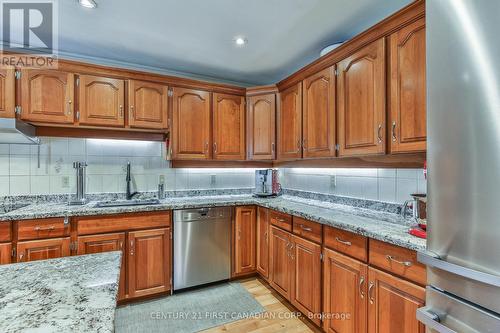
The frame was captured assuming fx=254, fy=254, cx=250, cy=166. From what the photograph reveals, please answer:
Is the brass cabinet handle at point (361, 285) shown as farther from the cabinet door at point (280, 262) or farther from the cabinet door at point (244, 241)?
the cabinet door at point (244, 241)

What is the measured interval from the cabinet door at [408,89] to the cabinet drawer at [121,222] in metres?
2.11

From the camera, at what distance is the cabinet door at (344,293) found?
1602 millimetres

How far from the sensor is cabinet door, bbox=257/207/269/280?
2719 mm

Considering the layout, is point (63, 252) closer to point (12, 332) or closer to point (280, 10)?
point (12, 332)

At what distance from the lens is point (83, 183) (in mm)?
2623

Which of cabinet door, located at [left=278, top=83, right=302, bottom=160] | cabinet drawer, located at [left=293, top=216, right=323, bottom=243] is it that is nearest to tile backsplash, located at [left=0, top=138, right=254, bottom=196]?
cabinet door, located at [left=278, top=83, right=302, bottom=160]

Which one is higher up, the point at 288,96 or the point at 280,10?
the point at 280,10

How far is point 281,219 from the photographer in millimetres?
2453

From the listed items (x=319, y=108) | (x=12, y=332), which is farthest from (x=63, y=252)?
(x=319, y=108)

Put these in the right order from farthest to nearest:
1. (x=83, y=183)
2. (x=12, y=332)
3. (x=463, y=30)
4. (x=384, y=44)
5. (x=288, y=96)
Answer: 1. (x=288, y=96)
2. (x=83, y=183)
3. (x=384, y=44)
4. (x=463, y=30)
5. (x=12, y=332)

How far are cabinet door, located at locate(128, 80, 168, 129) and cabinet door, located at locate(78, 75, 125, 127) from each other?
0.09m

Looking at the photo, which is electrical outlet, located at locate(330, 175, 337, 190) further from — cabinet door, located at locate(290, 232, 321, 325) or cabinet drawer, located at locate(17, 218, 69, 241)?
cabinet drawer, located at locate(17, 218, 69, 241)

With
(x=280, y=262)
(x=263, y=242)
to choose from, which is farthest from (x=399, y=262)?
(x=263, y=242)

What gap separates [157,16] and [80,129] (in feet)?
4.68
